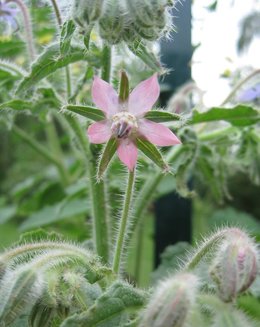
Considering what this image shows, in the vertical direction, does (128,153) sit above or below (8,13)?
below

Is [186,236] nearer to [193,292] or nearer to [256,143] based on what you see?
[256,143]

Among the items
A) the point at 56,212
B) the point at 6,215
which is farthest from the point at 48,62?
the point at 6,215

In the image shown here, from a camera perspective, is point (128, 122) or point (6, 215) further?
point (6, 215)

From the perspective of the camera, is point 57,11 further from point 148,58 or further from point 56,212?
point 56,212

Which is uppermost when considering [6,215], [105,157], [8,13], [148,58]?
[8,13]

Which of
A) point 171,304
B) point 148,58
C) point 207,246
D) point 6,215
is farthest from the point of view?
point 6,215

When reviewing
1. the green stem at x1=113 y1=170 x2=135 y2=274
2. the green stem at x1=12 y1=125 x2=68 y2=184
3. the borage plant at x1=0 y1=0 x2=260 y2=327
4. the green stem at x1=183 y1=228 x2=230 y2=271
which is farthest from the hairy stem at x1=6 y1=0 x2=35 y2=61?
the green stem at x1=12 y1=125 x2=68 y2=184

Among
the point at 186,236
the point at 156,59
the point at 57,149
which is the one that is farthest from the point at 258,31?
the point at 156,59
